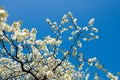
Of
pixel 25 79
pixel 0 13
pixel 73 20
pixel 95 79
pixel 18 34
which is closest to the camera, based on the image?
pixel 0 13

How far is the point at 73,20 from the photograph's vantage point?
48.3 ft

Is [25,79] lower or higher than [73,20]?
lower

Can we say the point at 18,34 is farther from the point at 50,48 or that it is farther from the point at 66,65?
the point at 66,65

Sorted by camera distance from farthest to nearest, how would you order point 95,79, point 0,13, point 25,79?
1. point 25,79
2. point 95,79
3. point 0,13

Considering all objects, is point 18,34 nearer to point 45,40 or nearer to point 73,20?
point 45,40

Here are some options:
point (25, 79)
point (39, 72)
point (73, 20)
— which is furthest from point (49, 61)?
point (25, 79)

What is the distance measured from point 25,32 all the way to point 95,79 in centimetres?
404

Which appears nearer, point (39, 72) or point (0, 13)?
point (0, 13)

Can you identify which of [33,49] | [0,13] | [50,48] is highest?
[50,48]

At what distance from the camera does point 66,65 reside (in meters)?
17.8

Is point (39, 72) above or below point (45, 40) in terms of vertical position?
below

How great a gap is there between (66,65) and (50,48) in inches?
104

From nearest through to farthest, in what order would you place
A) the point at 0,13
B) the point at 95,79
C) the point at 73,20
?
the point at 0,13
the point at 95,79
the point at 73,20

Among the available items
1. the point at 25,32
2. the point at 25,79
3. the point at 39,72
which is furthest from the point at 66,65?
the point at 25,32
